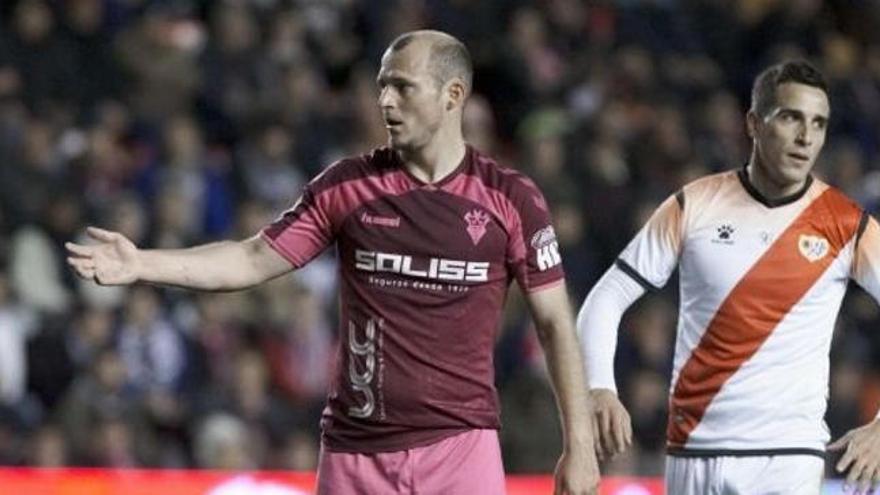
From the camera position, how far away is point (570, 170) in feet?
54.9

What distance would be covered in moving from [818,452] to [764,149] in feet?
3.35

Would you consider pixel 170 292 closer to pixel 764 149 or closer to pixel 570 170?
pixel 570 170

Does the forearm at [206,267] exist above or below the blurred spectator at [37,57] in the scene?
below

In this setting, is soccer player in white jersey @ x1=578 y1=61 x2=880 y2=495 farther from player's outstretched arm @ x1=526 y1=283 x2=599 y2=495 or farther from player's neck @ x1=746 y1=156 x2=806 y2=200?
player's outstretched arm @ x1=526 y1=283 x2=599 y2=495

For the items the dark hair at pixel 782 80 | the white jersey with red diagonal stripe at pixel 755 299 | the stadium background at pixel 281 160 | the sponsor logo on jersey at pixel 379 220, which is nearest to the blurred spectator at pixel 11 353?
the stadium background at pixel 281 160

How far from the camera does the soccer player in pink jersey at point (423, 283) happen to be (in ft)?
26.4

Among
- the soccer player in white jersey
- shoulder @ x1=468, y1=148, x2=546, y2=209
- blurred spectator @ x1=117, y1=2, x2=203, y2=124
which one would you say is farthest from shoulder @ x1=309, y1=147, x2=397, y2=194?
blurred spectator @ x1=117, y1=2, x2=203, y2=124

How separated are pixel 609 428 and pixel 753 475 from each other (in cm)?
57

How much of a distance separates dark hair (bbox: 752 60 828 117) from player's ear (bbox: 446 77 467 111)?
1107 millimetres

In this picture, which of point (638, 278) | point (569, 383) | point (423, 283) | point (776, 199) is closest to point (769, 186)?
point (776, 199)

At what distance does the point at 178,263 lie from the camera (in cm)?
Result: 792

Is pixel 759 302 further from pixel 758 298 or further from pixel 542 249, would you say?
pixel 542 249

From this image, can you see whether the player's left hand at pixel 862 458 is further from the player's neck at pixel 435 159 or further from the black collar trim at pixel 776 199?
the player's neck at pixel 435 159

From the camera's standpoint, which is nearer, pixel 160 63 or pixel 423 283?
pixel 423 283
